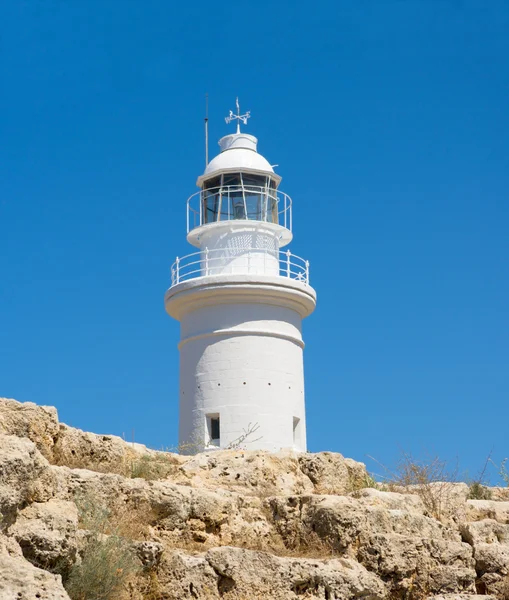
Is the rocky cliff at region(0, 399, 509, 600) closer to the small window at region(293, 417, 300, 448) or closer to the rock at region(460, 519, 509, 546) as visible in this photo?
the rock at region(460, 519, 509, 546)

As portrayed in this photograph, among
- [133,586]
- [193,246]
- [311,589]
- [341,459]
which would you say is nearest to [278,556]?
[311,589]

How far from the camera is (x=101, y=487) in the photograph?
7.21 meters

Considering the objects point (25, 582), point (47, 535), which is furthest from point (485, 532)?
point (25, 582)

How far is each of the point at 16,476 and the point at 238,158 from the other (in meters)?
18.2

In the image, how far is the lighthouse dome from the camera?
23.2 meters

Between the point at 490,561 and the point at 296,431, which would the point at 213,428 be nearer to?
the point at 296,431

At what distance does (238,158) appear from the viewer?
920 inches

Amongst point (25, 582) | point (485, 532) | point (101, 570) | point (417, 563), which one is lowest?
point (25, 582)

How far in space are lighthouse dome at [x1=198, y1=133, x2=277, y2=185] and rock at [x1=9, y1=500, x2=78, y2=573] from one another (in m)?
17.7

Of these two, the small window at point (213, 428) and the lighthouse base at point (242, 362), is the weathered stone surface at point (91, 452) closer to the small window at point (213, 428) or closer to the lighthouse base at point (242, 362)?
the lighthouse base at point (242, 362)

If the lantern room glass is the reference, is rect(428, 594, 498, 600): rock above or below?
below

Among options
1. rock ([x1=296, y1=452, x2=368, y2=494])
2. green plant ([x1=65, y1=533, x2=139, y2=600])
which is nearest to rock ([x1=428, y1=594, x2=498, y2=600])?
rock ([x1=296, y1=452, x2=368, y2=494])

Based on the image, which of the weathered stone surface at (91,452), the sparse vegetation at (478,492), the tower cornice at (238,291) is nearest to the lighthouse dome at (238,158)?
the tower cornice at (238,291)

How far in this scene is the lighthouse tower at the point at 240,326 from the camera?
20.3 m
